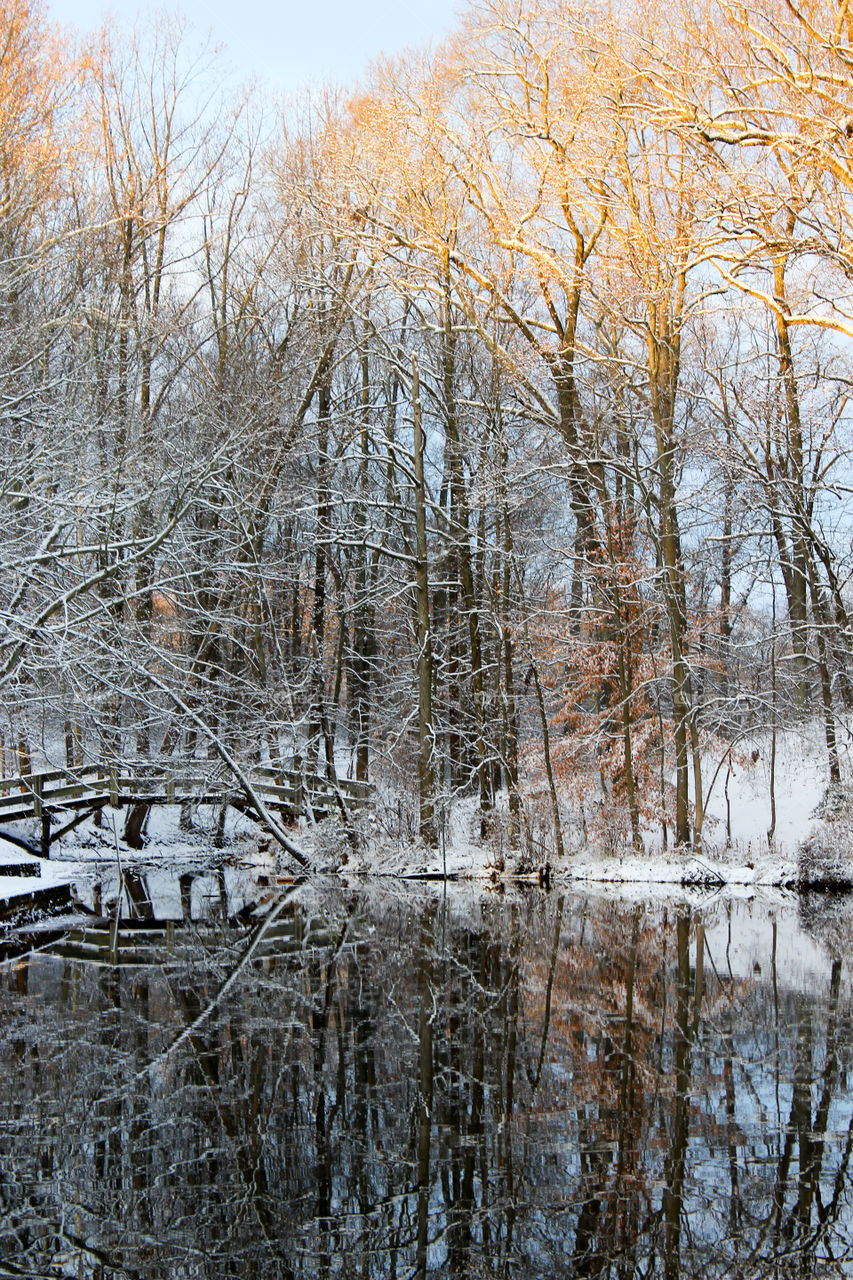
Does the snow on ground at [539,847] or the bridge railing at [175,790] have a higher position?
the bridge railing at [175,790]

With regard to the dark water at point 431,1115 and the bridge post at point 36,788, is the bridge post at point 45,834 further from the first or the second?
the dark water at point 431,1115

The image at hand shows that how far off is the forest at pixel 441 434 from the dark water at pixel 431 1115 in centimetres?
711

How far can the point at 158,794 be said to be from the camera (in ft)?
76.8

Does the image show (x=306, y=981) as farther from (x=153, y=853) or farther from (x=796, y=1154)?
(x=153, y=853)

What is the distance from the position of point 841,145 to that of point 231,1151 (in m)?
10.0

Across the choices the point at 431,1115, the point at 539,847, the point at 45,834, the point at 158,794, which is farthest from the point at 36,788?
the point at 431,1115

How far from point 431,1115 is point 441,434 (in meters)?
21.6

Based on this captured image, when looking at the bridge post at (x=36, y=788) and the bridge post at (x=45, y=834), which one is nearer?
the bridge post at (x=36, y=788)

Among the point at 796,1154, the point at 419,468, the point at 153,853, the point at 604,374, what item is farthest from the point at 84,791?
the point at 796,1154

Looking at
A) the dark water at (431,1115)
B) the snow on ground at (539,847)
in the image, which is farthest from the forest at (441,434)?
the dark water at (431,1115)

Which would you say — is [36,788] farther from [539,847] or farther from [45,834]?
[539,847]

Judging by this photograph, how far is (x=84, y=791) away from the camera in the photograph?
22.8 meters

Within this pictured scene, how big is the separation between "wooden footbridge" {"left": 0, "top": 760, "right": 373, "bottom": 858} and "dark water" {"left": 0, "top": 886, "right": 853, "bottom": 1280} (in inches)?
447

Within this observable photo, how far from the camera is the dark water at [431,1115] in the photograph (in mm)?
4047
